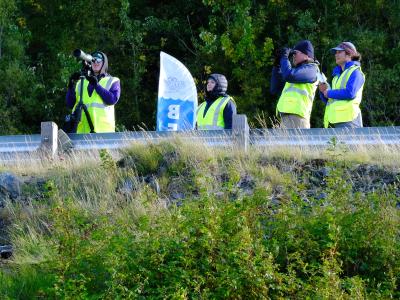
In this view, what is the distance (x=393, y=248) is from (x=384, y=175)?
2.50 m

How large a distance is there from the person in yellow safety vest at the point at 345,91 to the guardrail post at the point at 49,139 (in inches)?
122

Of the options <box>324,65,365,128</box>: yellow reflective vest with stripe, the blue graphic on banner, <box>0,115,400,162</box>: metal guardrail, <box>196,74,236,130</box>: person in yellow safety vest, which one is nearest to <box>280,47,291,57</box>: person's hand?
<box>324,65,365,128</box>: yellow reflective vest with stripe

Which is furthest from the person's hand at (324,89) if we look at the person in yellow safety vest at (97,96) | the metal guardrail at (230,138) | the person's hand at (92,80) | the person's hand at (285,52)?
the person's hand at (92,80)

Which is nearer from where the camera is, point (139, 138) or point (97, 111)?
point (139, 138)

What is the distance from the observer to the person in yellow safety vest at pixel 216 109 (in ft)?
50.7

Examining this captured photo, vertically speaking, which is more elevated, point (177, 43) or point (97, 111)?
point (177, 43)

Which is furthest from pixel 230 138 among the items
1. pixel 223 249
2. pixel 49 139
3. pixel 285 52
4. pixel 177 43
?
pixel 177 43

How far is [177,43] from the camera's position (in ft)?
102

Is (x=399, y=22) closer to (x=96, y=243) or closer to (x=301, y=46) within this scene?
(x=301, y=46)

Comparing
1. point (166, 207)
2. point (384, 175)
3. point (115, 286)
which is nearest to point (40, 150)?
point (166, 207)

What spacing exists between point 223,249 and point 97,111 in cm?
577

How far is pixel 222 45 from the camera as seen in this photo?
2891 cm

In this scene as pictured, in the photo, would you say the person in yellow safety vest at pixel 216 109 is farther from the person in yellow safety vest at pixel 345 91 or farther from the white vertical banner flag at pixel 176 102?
the white vertical banner flag at pixel 176 102

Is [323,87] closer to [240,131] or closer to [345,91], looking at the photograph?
[345,91]
